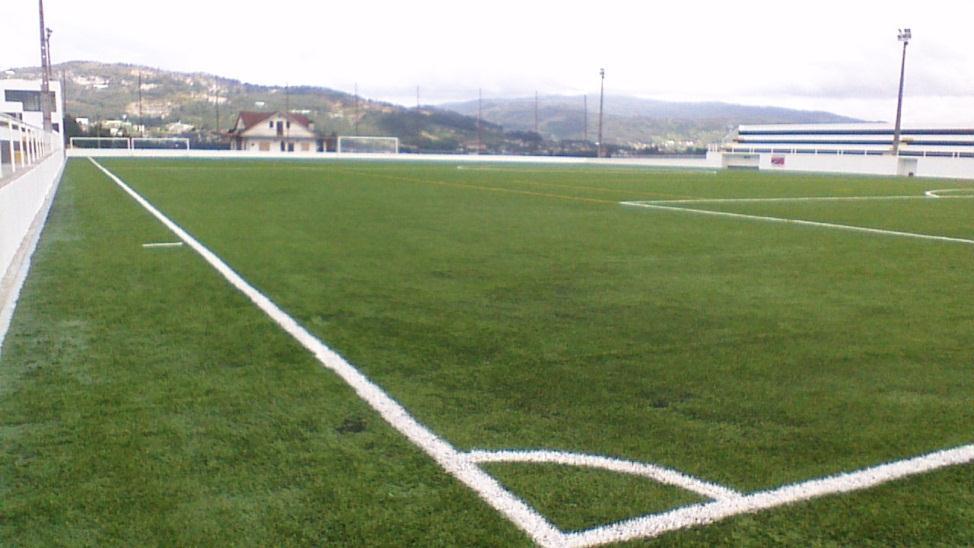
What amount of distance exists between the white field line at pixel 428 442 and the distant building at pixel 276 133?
280 feet

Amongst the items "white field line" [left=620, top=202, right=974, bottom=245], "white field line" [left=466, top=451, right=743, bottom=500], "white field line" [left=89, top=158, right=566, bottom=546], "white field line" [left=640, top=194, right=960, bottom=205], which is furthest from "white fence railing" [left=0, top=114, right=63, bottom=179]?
"white field line" [left=640, top=194, right=960, bottom=205]

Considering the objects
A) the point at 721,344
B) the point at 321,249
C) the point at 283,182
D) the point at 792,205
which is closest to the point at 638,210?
the point at 792,205

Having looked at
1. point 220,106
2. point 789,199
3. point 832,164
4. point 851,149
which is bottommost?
point 789,199

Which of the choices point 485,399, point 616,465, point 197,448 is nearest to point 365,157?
point 485,399

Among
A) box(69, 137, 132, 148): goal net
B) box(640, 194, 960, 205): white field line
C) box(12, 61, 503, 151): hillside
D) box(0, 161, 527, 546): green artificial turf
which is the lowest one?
box(0, 161, 527, 546): green artificial turf

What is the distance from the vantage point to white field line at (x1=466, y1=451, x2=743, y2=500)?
11.1ft

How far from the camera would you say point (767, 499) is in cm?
331

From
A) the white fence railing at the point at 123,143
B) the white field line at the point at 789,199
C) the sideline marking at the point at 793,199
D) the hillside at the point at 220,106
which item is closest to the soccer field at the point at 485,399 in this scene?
the white field line at the point at 789,199

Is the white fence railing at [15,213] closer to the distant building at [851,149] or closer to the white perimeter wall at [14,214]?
the white perimeter wall at [14,214]

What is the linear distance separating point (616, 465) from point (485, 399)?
3.56ft

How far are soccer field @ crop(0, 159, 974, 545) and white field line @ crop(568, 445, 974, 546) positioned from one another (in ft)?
0.04

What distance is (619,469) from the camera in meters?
3.60

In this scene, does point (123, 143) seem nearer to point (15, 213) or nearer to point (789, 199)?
point (789, 199)

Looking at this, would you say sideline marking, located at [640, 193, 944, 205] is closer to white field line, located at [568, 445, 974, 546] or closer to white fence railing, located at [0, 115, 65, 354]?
white fence railing, located at [0, 115, 65, 354]
